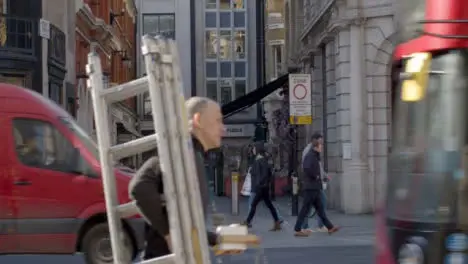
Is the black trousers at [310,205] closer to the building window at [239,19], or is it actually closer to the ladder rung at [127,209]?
the ladder rung at [127,209]

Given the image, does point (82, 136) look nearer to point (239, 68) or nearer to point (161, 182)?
point (161, 182)

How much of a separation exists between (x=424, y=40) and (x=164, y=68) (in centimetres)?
301

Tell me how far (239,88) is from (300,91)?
41849 millimetres

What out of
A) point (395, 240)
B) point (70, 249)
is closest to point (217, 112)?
point (395, 240)

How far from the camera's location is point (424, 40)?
654cm

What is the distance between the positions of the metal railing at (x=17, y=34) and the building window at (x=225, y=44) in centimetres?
3922

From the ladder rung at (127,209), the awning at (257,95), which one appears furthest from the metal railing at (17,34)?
the ladder rung at (127,209)

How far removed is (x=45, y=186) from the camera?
11711mm

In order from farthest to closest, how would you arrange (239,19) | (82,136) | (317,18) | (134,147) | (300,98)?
1. (239,19)
2. (317,18)
3. (300,98)
4. (82,136)
5. (134,147)

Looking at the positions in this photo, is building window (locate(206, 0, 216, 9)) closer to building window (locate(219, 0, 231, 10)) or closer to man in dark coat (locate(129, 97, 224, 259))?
building window (locate(219, 0, 231, 10))

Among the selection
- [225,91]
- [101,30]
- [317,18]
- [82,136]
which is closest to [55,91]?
[317,18]

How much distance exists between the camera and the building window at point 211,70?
62.4 m

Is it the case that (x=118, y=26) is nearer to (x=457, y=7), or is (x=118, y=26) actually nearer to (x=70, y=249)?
(x=70, y=249)

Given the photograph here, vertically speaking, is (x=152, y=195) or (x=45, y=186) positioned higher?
(x=152, y=195)
